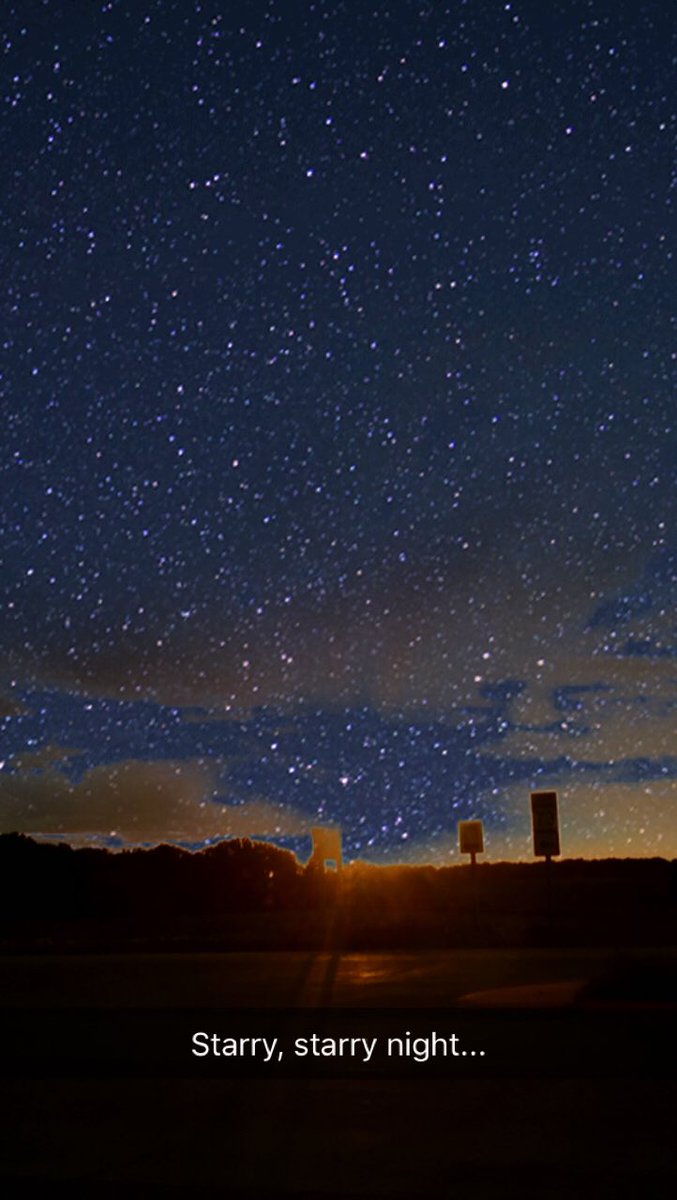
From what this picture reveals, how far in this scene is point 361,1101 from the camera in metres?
8.61

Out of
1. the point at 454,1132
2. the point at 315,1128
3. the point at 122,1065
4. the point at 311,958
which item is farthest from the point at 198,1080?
the point at 311,958

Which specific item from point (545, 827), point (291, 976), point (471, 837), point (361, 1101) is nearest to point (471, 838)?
point (471, 837)

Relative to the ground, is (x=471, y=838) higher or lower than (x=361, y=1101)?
higher

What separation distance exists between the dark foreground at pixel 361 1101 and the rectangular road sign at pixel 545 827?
8461 mm

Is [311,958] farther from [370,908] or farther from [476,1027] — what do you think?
[370,908]

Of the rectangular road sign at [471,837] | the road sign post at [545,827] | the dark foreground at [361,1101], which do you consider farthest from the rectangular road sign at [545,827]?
the dark foreground at [361,1101]

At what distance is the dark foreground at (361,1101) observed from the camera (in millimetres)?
6562

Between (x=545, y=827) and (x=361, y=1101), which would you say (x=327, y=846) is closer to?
(x=545, y=827)

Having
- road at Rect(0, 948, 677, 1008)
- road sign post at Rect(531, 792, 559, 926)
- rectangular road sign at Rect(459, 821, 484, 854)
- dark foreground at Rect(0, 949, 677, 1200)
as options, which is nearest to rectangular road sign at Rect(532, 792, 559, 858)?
road sign post at Rect(531, 792, 559, 926)

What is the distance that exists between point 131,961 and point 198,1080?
45.8 ft

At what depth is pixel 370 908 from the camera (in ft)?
138

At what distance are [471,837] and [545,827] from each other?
3.15 m

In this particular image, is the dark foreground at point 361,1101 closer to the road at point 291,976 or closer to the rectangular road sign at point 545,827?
the road at point 291,976

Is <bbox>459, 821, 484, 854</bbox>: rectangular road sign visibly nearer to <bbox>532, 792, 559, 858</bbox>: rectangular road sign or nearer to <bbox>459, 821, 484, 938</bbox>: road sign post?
<bbox>459, 821, 484, 938</bbox>: road sign post
